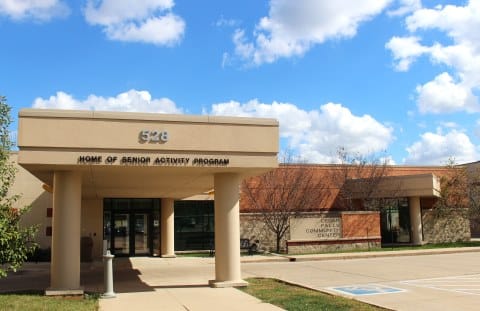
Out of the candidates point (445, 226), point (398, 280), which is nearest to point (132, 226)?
point (398, 280)

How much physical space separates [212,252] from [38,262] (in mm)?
9187

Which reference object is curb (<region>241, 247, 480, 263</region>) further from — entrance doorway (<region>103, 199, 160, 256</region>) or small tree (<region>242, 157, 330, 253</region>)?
entrance doorway (<region>103, 199, 160, 256</region>)

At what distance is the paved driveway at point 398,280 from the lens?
11945mm

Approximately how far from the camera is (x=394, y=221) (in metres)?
37.2

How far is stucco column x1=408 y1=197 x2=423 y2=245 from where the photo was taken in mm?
34875

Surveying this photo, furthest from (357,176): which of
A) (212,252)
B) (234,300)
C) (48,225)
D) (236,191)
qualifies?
(234,300)

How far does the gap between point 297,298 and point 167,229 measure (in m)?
17.0

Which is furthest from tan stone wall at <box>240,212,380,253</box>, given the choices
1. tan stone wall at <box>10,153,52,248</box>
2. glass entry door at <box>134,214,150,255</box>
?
tan stone wall at <box>10,153,52,248</box>

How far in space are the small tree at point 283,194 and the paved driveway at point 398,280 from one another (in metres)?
7.15

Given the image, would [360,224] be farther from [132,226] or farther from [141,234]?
[132,226]

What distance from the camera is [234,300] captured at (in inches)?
482

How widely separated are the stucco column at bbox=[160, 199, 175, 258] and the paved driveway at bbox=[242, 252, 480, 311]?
6.47 meters

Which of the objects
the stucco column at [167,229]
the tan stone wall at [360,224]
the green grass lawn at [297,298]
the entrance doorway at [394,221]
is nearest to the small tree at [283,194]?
the tan stone wall at [360,224]

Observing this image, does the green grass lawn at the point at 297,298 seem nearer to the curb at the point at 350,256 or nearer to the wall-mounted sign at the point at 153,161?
the wall-mounted sign at the point at 153,161
